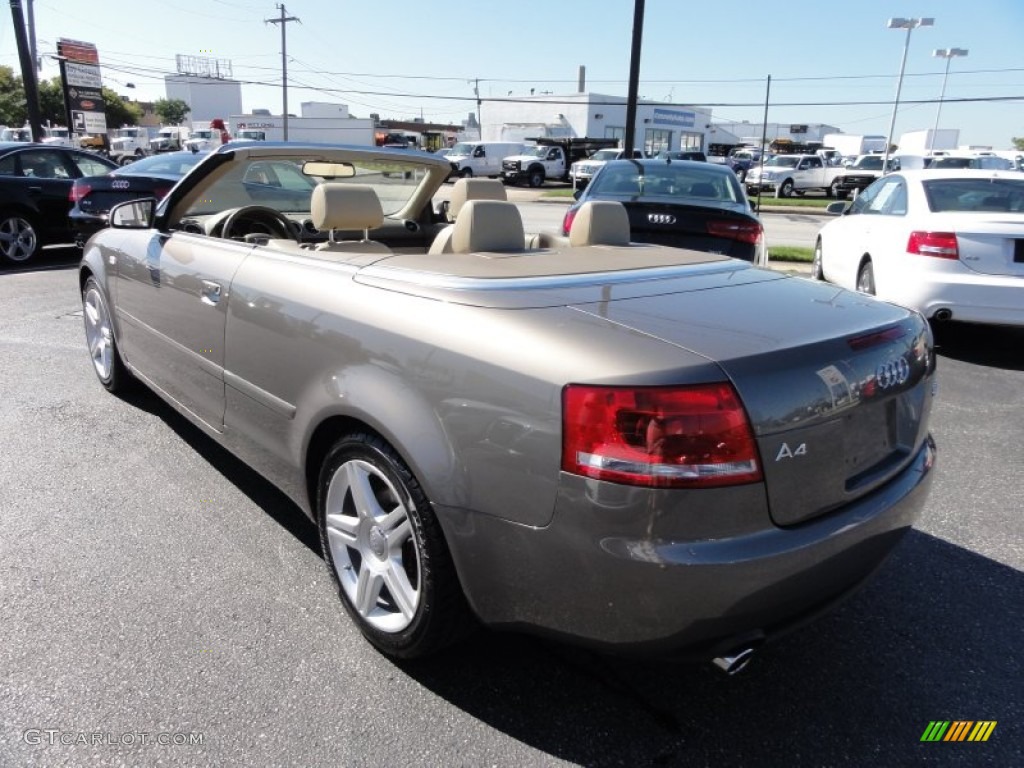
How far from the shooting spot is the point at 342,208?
10.2 feet

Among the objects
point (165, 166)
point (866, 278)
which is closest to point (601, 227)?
point (866, 278)

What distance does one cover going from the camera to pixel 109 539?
3109mm

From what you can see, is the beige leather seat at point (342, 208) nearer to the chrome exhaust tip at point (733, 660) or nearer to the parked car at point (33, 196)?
the chrome exhaust tip at point (733, 660)

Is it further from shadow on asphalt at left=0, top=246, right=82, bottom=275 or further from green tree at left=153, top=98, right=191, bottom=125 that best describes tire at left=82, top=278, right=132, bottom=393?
green tree at left=153, top=98, right=191, bottom=125

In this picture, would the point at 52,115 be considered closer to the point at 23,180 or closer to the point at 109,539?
the point at 23,180

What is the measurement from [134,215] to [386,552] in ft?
9.65

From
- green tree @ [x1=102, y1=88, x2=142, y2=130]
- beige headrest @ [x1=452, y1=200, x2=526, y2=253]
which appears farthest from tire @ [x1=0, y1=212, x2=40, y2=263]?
green tree @ [x1=102, y1=88, x2=142, y2=130]

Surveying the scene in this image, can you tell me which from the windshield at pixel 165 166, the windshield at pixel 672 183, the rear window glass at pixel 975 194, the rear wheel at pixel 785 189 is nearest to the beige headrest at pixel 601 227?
the windshield at pixel 672 183

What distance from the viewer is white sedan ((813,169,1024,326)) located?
5668mm

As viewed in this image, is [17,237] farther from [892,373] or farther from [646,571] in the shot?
[892,373]

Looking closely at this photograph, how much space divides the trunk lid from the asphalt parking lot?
69cm

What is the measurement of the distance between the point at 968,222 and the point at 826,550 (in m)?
5.03

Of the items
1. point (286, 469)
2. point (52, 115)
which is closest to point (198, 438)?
point (286, 469)

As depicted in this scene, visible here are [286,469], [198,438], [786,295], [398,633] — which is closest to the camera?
[398,633]
